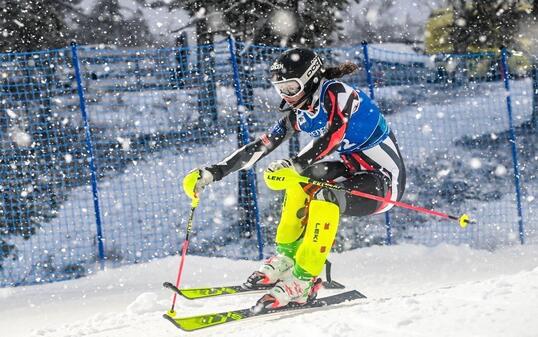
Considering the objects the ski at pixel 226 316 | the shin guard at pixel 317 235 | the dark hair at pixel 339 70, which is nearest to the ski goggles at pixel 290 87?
the dark hair at pixel 339 70

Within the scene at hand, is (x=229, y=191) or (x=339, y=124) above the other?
(x=339, y=124)

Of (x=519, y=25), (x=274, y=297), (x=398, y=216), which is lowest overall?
(x=398, y=216)

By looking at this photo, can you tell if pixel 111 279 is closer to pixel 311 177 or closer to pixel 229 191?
pixel 311 177

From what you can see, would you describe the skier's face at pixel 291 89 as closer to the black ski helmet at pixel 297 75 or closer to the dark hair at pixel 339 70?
the black ski helmet at pixel 297 75

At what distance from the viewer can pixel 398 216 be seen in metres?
13.3

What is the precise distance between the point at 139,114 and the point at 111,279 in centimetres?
1105

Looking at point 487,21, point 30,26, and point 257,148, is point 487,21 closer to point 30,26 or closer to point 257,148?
point 30,26

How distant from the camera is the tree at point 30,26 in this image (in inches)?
501

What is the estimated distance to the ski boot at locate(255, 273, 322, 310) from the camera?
14.4ft

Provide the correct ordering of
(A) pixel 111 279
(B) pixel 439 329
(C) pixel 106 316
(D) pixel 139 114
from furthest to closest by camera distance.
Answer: (D) pixel 139 114 < (A) pixel 111 279 < (C) pixel 106 316 < (B) pixel 439 329

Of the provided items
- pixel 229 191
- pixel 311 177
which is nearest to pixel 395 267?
pixel 311 177

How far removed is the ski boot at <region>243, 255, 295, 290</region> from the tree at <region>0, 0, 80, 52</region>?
385 inches

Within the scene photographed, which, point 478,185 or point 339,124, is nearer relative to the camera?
point 339,124

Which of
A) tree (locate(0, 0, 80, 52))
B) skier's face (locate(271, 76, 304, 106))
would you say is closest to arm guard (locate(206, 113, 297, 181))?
skier's face (locate(271, 76, 304, 106))
